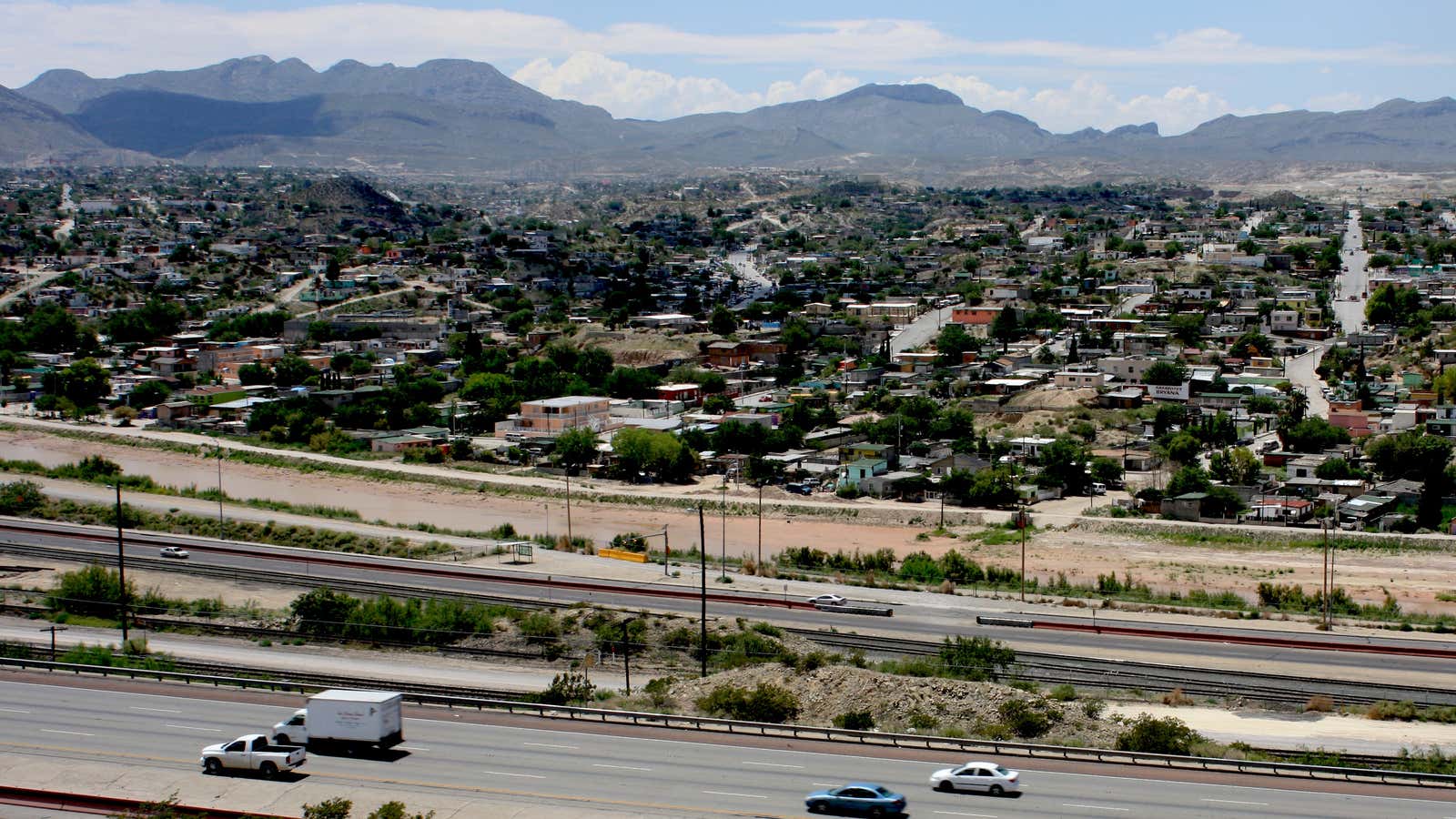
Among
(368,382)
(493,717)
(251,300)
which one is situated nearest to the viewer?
(493,717)

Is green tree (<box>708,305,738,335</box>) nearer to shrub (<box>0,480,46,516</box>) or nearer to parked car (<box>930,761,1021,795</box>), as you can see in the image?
shrub (<box>0,480,46,516</box>)

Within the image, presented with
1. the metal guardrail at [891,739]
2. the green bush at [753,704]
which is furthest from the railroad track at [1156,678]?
the metal guardrail at [891,739]

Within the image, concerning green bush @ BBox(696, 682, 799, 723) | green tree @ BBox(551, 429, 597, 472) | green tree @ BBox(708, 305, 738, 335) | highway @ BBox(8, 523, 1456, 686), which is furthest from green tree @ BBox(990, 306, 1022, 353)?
green bush @ BBox(696, 682, 799, 723)

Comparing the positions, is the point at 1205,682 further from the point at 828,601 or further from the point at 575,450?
the point at 575,450

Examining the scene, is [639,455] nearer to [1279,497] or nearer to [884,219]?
[1279,497]

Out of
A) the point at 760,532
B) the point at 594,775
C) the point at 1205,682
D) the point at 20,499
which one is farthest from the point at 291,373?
the point at 594,775

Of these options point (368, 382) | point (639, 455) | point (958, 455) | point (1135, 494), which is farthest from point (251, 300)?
point (1135, 494)

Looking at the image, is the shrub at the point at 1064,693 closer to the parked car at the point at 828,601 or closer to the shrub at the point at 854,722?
the shrub at the point at 854,722
